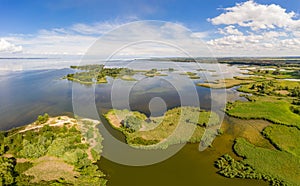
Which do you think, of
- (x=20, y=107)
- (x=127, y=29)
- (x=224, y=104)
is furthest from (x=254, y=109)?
(x=20, y=107)

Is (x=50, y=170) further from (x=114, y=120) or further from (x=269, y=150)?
(x=269, y=150)

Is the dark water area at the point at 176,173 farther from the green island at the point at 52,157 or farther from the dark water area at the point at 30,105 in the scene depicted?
the dark water area at the point at 30,105

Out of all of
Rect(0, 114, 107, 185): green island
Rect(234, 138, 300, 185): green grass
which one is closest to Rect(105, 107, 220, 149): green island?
Rect(0, 114, 107, 185): green island

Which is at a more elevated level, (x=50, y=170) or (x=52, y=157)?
(x=52, y=157)

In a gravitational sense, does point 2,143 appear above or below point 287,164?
above

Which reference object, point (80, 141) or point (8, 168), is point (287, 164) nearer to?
point (80, 141)

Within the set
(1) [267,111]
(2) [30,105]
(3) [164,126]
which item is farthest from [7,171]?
(1) [267,111]
